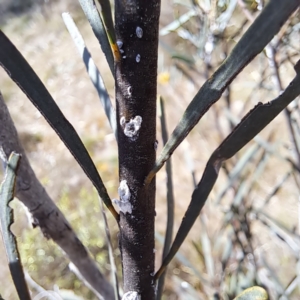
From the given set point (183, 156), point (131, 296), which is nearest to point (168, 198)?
point (131, 296)

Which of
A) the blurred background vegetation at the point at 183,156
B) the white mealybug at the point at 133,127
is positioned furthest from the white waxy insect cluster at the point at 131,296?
the blurred background vegetation at the point at 183,156

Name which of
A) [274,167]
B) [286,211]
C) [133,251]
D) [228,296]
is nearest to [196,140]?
[274,167]

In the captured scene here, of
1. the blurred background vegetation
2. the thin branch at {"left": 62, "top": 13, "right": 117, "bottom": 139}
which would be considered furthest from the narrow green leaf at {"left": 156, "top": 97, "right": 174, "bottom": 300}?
the blurred background vegetation

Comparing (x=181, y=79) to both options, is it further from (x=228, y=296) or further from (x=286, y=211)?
(x=228, y=296)

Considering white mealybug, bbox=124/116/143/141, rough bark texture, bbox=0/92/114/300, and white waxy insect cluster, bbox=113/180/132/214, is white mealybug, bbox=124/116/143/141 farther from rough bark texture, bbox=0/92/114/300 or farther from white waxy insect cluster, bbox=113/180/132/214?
rough bark texture, bbox=0/92/114/300

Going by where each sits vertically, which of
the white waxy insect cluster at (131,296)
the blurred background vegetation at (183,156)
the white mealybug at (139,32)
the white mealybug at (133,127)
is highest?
the blurred background vegetation at (183,156)

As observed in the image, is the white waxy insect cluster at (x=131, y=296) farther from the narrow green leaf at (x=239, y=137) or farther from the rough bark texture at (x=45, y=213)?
the rough bark texture at (x=45, y=213)

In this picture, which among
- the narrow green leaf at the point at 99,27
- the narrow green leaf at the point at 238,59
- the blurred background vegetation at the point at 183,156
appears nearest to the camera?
the narrow green leaf at the point at 238,59

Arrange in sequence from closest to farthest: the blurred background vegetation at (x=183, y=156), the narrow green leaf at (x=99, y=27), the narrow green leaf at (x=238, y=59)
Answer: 1. the narrow green leaf at (x=238, y=59)
2. the narrow green leaf at (x=99, y=27)
3. the blurred background vegetation at (x=183, y=156)
